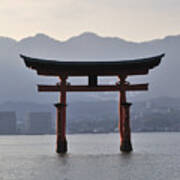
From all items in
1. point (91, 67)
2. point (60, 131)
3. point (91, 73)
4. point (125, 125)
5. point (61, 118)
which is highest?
point (91, 67)

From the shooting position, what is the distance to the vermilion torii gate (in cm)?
4203

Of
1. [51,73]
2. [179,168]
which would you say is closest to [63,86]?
[51,73]

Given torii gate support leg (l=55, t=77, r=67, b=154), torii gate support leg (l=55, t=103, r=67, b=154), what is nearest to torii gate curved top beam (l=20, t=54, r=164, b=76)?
torii gate support leg (l=55, t=77, r=67, b=154)

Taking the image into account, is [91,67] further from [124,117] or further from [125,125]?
[125,125]

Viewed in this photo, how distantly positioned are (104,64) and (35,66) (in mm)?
5714

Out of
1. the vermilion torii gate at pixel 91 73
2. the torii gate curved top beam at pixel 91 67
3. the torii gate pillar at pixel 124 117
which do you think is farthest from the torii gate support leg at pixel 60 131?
the torii gate pillar at pixel 124 117

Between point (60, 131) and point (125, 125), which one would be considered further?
point (125, 125)

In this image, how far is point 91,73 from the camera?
4281 cm

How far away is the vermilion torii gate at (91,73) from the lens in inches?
1655

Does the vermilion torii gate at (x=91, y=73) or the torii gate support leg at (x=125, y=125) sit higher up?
→ the vermilion torii gate at (x=91, y=73)

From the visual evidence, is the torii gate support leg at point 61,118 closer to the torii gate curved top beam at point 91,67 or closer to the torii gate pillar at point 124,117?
the torii gate curved top beam at point 91,67

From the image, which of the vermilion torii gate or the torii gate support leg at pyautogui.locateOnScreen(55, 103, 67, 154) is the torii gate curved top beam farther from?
the torii gate support leg at pyautogui.locateOnScreen(55, 103, 67, 154)

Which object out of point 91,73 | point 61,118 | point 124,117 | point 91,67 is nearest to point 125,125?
point 124,117

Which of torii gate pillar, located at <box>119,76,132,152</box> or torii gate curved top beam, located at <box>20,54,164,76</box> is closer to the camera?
torii gate curved top beam, located at <box>20,54,164,76</box>
